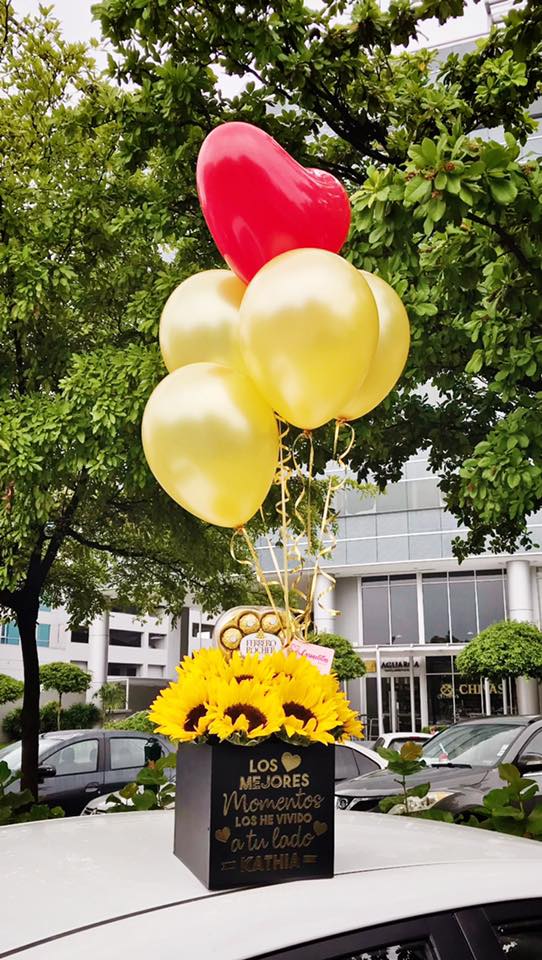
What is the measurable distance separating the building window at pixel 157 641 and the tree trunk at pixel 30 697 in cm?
5392

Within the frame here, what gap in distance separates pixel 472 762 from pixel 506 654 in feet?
49.7

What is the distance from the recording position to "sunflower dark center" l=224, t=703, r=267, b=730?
77.7 inches

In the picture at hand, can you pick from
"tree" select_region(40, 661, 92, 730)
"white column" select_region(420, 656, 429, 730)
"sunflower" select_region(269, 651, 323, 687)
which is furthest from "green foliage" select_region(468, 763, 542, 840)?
"white column" select_region(420, 656, 429, 730)

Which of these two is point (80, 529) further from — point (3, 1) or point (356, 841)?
point (356, 841)

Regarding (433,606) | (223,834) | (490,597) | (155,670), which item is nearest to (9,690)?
(433,606)

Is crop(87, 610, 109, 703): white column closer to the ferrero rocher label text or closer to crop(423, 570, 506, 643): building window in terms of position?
crop(423, 570, 506, 643): building window

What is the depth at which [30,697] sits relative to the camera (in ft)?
38.4

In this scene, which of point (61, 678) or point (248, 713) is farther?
point (61, 678)

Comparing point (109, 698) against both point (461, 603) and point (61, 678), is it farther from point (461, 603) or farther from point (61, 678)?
point (461, 603)

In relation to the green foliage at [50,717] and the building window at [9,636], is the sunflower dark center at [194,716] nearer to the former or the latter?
the green foliage at [50,717]

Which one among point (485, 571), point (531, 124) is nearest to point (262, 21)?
point (531, 124)

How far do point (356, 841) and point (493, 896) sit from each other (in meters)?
0.50

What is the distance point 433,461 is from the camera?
9.85m

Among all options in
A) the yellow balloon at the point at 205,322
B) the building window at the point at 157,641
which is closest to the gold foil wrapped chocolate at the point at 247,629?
the yellow balloon at the point at 205,322
